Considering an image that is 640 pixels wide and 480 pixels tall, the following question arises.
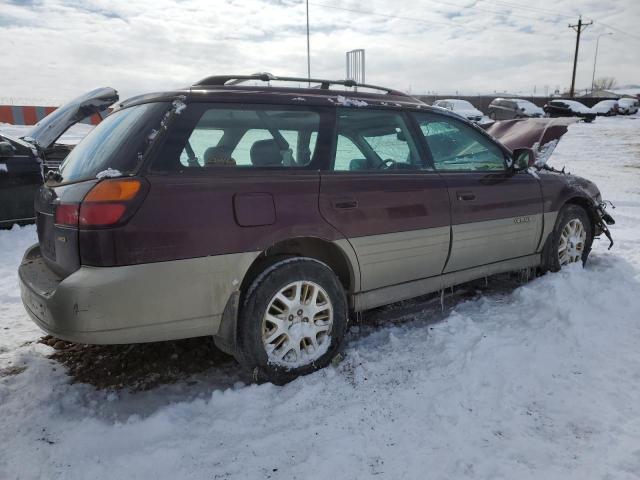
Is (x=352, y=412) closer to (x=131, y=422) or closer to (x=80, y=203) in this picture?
(x=131, y=422)

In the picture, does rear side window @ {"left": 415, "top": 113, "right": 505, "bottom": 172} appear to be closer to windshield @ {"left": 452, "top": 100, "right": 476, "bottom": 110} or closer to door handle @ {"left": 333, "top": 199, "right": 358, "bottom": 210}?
door handle @ {"left": 333, "top": 199, "right": 358, "bottom": 210}

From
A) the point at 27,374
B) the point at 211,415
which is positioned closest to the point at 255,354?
the point at 211,415

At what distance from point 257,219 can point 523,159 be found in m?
2.49

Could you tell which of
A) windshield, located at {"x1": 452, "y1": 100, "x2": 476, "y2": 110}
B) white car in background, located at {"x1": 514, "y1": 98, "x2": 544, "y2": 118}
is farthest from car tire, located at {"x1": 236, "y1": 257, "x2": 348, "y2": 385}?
white car in background, located at {"x1": 514, "y1": 98, "x2": 544, "y2": 118}

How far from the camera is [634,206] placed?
7.79 meters

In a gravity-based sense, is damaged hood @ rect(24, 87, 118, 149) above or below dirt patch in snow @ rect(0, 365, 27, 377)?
above

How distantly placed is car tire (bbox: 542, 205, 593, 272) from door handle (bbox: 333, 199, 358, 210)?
2310 millimetres

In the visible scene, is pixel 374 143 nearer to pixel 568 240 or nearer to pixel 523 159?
pixel 523 159

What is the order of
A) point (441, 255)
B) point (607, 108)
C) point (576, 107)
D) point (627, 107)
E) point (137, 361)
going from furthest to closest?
point (627, 107)
point (607, 108)
point (576, 107)
point (441, 255)
point (137, 361)

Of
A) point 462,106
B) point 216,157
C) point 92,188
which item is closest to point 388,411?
point 216,157

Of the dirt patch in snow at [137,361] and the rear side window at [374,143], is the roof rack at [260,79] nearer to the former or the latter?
the rear side window at [374,143]

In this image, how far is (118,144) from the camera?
2.57 m

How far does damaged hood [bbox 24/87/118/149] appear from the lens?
5.98 meters

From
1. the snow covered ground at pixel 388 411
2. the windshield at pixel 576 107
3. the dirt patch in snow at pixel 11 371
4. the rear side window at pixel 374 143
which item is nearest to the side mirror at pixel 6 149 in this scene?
the snow covered ground at pixel 388 411
